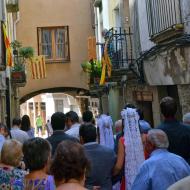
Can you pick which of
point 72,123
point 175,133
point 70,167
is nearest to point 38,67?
point 72,123

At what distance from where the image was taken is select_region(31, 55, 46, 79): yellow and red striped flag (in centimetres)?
2358

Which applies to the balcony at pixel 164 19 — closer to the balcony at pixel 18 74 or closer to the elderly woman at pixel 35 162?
the elderly woman at pixel 35 162

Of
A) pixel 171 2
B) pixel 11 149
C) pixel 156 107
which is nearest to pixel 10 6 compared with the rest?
pixel 156 107

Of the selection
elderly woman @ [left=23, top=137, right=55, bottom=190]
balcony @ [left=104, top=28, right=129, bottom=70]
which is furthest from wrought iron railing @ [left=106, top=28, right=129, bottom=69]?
elderly woman @ [left=23, top=137, right=55, bottom=190]

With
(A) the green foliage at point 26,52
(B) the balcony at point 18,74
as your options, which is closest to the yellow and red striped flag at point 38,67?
(A) the green foliage at point 26,52

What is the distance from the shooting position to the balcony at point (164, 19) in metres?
9.73

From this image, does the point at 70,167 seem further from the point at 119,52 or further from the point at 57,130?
the point at 119,52

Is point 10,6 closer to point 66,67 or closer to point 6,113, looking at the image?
point 6,113

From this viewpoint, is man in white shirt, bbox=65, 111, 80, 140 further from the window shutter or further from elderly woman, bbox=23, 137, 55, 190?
the window shutter

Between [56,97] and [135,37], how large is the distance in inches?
1014

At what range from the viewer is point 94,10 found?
84.9 feet

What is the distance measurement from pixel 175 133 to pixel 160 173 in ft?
4.71

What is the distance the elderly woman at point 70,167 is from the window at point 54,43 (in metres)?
22.4

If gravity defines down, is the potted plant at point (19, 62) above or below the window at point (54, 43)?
below
